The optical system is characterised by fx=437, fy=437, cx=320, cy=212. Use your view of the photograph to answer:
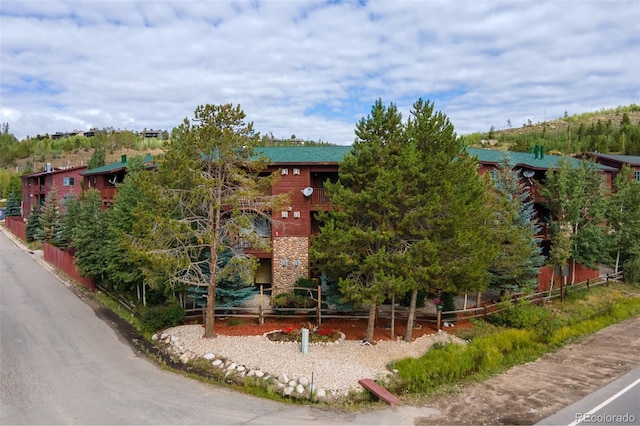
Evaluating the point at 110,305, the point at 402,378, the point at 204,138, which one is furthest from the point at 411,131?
the point at 110,305

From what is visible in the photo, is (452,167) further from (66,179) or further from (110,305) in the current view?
(66,179)

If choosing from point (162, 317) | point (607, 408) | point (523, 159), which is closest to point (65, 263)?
point (162, 317)

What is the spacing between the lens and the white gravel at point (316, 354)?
1386 centimetres

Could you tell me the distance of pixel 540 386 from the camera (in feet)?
43.4

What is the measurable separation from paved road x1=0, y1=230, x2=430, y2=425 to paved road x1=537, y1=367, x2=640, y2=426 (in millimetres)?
3497

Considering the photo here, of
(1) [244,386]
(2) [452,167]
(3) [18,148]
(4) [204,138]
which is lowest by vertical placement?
(1) [244,386]

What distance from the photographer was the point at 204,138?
53.3 feet

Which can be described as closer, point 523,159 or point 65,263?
point 523,159

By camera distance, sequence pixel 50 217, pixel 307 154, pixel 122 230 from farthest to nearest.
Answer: pixel 50 217 < pixel 307 154 < pixel 122 230

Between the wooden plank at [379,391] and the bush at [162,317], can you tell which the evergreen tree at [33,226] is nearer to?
the bush at [162,317]

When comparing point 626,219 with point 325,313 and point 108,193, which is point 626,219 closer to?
point 325,313

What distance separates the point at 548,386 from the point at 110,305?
809 inches

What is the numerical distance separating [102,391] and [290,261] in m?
11.6

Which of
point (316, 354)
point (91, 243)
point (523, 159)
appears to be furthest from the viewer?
point (523, 159)
